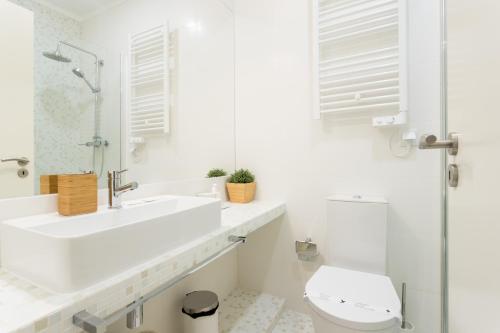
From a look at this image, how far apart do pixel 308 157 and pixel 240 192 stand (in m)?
0.56

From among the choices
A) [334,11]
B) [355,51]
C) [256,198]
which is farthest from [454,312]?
[334,11]

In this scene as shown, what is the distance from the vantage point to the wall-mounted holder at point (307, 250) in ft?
5.92

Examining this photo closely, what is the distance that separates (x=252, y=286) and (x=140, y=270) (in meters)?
1.50

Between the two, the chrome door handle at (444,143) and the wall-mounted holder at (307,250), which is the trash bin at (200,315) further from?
the chrome door handle at (444,143)

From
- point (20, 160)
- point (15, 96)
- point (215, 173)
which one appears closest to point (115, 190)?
point (20, 160)

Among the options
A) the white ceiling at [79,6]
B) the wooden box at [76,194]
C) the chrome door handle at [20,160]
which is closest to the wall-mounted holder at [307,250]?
the wooden box at [76,194]

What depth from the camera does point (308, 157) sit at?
1.83m

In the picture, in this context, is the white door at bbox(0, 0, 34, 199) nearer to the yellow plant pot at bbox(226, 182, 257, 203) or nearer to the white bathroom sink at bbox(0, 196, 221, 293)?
the white bathroom sink at bbox(0, 196, 221, 293)

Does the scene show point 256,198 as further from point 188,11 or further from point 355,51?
point 188,11

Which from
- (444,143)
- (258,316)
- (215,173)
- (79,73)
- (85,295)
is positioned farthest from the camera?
(215,173)

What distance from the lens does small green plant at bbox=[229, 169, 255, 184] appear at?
195 centimetres

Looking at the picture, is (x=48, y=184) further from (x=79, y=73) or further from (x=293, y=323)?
(x=293, y=323)

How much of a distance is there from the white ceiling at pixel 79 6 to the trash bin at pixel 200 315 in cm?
148

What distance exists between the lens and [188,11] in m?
1.81
